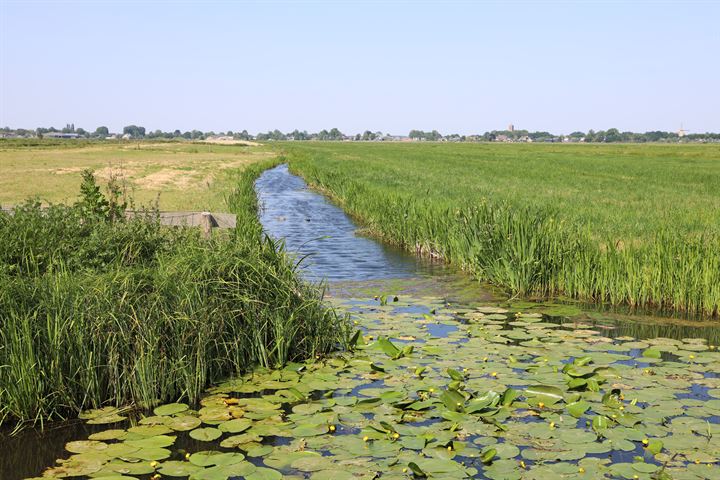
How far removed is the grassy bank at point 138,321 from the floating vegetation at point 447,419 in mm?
307

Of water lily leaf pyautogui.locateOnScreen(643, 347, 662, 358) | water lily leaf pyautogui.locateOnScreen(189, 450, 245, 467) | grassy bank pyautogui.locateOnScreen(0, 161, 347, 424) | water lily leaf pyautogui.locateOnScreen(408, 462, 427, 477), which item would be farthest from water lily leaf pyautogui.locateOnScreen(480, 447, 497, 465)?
water lily leaf pyautogui.locateOnScreen(643, 347, 662, 358)

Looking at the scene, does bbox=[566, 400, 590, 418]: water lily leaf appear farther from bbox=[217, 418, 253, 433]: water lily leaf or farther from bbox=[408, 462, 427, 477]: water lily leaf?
bbox=[217, 418, 253, 433]: water lily leaf

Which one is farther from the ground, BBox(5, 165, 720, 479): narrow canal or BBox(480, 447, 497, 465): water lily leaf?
BBox(480, 447, 497, 465): water lily leaf

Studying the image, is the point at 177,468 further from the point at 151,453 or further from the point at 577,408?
the point at 577,408

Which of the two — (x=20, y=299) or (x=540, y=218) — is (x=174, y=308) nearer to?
(x=20, y=299)

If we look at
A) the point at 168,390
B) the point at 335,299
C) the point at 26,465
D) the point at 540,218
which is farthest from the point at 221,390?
the point at 540,218

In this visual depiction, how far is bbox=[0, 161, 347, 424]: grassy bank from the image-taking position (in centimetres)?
632

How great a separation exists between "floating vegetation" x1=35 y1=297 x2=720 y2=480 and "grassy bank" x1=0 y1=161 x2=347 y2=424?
1.01 feet

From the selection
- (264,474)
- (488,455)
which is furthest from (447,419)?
(264,474)

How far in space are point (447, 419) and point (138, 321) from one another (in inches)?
117

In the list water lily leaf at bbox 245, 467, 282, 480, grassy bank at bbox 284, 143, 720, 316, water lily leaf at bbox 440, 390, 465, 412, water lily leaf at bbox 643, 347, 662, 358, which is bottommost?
water lily leaf at bbox 245, 467, 282, 480

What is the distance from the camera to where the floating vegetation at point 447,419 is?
518 cm

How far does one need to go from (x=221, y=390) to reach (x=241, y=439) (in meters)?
1.31

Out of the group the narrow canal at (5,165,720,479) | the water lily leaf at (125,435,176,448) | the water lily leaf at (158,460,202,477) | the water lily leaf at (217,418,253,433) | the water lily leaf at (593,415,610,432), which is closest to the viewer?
the water lily leaf at (158,460,202,477)
